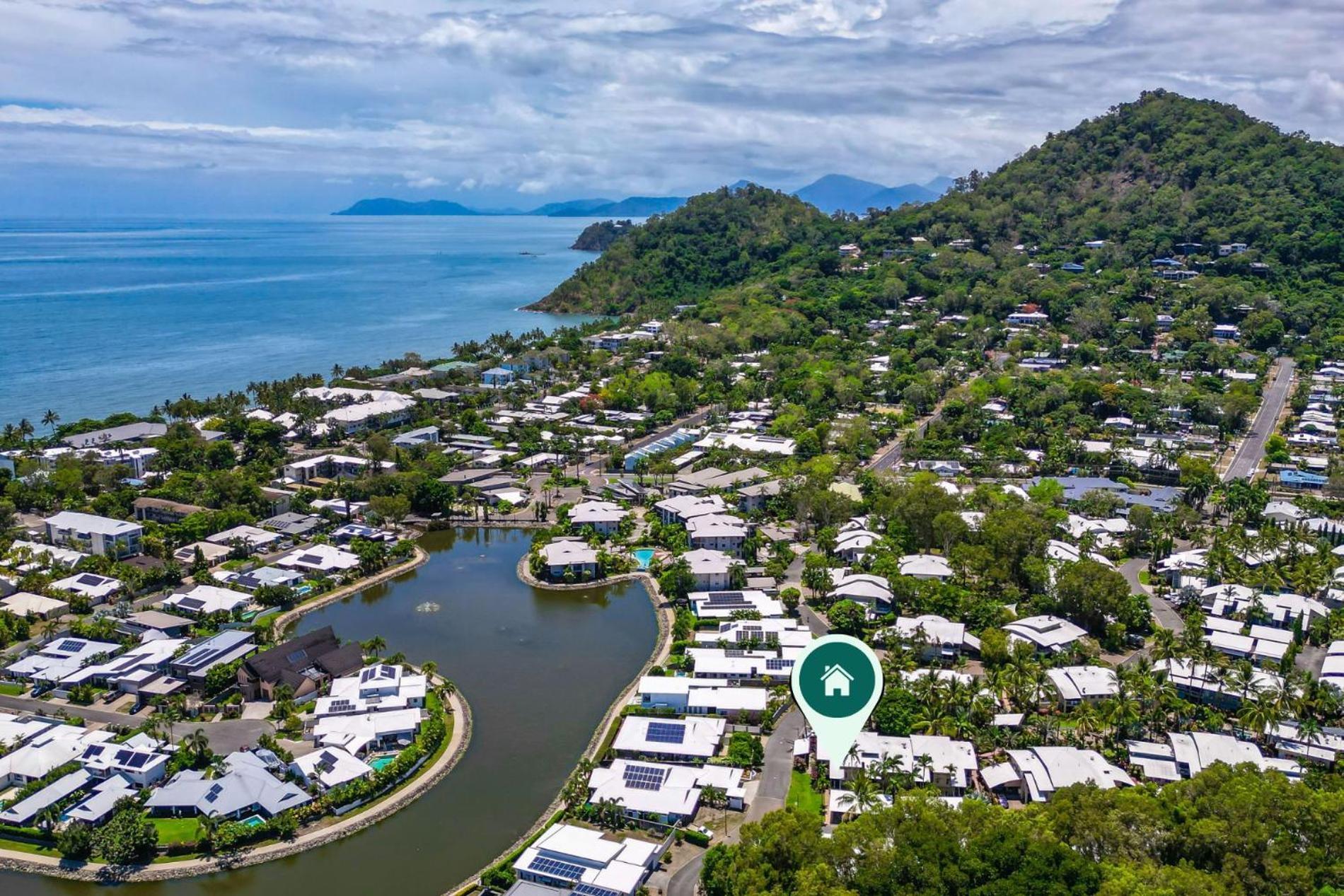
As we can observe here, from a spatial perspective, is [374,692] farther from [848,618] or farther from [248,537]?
[248,537]

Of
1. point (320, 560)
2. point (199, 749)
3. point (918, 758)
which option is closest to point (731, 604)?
point (918, 758)

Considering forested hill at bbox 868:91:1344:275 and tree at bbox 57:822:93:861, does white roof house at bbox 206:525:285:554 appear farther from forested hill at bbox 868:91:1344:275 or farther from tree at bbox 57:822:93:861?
forested hill at bbox 868:91:1344:275

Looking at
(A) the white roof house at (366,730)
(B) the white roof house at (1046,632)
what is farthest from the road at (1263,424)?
(A) the white roof house at (366,730)

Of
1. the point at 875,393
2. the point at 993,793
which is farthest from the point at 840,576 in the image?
the point at 875,393

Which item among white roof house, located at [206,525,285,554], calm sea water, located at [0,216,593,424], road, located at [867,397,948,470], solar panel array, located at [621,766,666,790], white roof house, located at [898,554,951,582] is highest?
calm sea water, located at [0,216,593,424]

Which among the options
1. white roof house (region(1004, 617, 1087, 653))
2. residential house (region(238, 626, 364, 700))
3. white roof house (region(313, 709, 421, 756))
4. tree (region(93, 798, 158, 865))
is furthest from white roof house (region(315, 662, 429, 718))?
white roof house (region(1004, 617, 1087, 653))

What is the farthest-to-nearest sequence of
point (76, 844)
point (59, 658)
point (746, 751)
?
point (59, 658), point (746, 751), point (76, 844)
